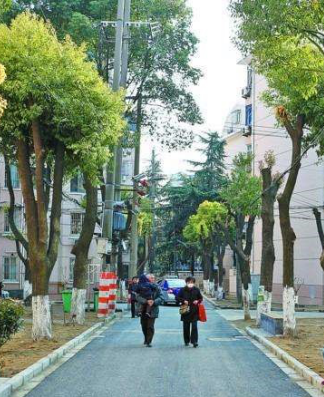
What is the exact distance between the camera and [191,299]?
53.1ft

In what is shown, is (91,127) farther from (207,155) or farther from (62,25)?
(207,155)

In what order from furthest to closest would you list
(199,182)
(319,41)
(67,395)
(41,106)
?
(199,182) → (41,106) → (319,41) → (67,395)

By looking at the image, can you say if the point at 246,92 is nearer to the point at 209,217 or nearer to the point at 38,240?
the point at 209,217

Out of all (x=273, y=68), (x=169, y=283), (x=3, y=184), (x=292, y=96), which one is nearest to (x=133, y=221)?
(x=169, y=283)

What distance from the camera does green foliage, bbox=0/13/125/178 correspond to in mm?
16031

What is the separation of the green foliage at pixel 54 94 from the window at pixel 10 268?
30980 mm

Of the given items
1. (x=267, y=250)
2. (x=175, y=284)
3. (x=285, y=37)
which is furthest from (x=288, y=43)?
(x=175, y=284)

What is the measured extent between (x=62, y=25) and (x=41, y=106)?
11.8m

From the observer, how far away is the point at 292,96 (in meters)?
18.6

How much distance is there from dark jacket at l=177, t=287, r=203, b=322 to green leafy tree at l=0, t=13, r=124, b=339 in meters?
3.12

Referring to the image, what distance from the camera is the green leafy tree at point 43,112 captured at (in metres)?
16.1

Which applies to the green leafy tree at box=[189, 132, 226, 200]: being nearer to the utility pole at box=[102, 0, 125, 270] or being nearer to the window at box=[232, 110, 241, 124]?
the window at box=[232, 110, 241, 124]

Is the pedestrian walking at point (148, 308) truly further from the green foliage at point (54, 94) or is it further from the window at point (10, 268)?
the window at point (10, 268)

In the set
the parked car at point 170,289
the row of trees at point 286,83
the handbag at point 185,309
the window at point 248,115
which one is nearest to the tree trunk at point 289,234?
the row of trees at point 286,83
